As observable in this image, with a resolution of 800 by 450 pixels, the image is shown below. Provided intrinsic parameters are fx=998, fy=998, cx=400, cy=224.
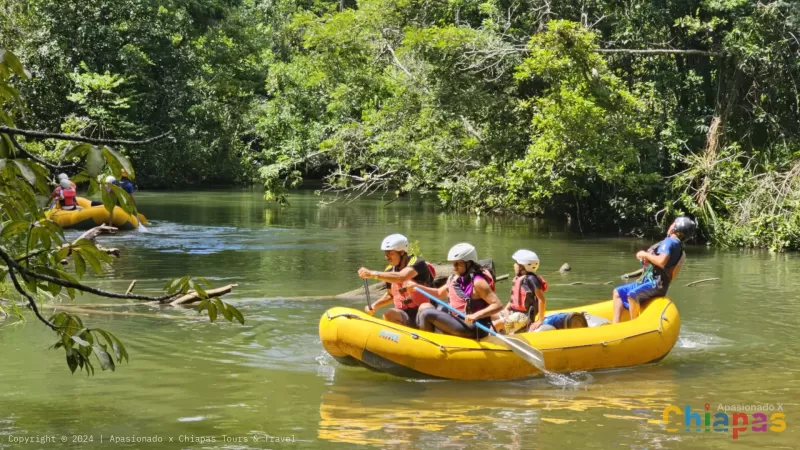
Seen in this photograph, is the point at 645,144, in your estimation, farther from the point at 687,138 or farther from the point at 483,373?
the point at 483,373

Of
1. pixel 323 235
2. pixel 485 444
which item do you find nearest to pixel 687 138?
pixel 323 235

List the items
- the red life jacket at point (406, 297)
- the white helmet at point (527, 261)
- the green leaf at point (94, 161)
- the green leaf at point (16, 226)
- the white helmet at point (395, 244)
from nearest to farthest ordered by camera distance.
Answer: the green leaf at point (94, 161) → the green leaf at point (16, 226) → the white helmet at point (395, 244) → the red life jacket at point (406, 297) → the white helmet at point (527, 261)

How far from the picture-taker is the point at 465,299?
839 centimetres

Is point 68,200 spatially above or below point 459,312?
above

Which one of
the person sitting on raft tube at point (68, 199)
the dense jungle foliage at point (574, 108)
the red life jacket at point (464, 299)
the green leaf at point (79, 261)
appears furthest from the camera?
the person sitting on raft tube at point (68, 199)

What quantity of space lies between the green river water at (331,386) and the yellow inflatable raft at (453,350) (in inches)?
4.5

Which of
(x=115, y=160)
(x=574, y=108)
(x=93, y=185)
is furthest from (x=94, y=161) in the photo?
(x=574, y=108)

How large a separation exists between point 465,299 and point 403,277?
0.57 metres

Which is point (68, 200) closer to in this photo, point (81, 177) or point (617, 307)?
point (617, 307)

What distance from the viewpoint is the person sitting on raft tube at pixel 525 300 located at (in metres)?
8.92

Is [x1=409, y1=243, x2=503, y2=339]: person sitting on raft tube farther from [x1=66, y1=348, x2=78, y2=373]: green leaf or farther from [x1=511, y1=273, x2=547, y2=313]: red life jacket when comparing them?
[x1=66, y1=348, x2=78, y2=373]: green leaf

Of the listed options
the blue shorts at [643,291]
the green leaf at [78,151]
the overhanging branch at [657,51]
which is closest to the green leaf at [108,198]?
the green leaf at [78,151]

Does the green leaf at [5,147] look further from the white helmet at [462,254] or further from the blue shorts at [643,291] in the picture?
the blue shorts at [643,291]

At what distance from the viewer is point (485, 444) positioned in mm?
6457
